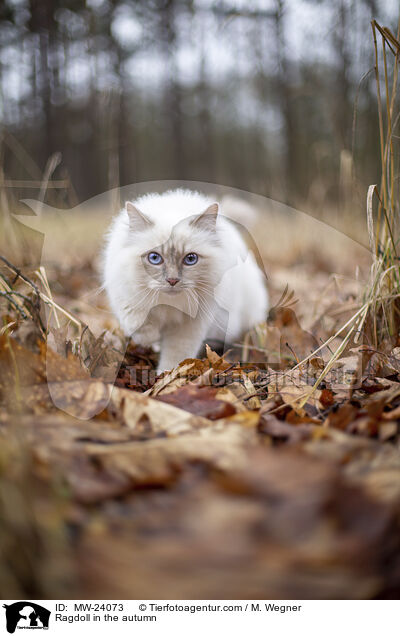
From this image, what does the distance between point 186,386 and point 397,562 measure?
695mm

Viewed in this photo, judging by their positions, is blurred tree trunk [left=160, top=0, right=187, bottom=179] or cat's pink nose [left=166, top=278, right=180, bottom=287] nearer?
cat's pink nose [left=166, top=278, right=180, bottom=287]

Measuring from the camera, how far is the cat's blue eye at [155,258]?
5.24 ft

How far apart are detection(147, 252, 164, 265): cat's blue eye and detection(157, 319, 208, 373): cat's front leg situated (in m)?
0.27

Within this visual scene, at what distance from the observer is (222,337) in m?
2.04

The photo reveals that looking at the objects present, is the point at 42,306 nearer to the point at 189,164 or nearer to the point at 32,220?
the point at 32,220

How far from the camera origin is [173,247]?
5.20 feet

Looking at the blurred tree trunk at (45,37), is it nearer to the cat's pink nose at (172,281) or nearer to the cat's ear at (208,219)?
the cat's ear at (208,219)

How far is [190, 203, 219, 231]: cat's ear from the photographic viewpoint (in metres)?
1.62

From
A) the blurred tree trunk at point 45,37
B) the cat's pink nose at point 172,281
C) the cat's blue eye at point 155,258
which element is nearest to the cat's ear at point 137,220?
the cat's blue eye at point 155,258

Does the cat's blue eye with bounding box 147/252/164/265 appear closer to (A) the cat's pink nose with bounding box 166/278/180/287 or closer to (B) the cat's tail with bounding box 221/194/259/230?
(A) the cat's pink nose with bounding box 166/278/180/287

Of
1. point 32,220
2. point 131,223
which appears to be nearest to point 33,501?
point 131,223

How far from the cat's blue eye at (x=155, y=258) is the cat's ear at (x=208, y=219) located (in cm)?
18
